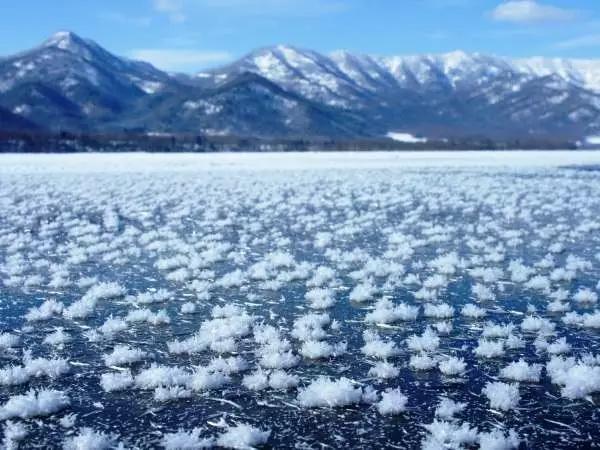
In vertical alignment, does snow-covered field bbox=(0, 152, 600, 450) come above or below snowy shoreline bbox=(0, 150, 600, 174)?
below

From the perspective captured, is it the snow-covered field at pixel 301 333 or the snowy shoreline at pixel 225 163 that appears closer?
the snow-covered field at pixel 301 333

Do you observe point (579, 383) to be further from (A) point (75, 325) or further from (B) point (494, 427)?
(A) point (75, 325)

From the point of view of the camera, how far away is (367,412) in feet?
20.5

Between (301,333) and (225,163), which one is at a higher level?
(225,163)

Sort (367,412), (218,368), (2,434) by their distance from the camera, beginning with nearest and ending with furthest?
(2,434) < (367,412) < (218,368)

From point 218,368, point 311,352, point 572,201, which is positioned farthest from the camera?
point 572,201

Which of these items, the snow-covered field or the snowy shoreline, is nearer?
the snow-covered field

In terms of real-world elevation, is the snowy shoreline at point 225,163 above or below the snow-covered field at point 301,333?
above

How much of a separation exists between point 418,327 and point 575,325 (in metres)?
2.48

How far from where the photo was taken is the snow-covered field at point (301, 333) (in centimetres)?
599

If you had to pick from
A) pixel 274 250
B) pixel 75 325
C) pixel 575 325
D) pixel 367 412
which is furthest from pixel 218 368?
pixel 274 250

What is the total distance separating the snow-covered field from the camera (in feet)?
19.6

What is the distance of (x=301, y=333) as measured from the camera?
337 inches

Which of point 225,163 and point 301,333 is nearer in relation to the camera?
point 301,333
